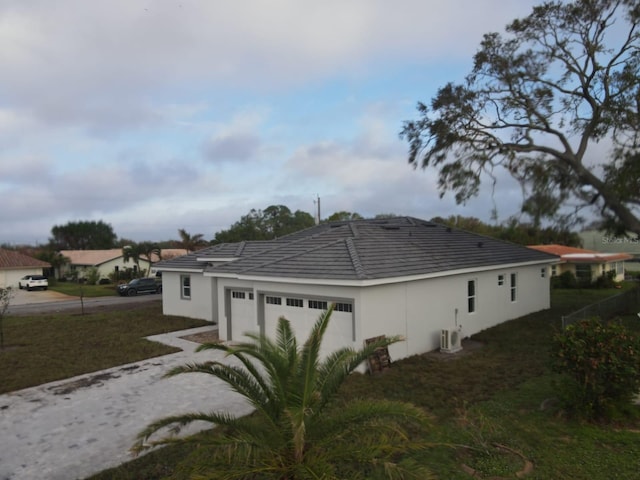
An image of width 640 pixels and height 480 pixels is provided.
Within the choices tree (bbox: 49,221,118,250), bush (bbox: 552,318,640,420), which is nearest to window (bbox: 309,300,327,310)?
bush (bbox: 552,318,640,420)

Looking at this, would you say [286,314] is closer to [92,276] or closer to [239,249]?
[239,249]

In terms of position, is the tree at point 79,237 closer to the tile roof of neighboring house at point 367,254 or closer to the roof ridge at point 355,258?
the tile roof of neighboring house at point 367,254

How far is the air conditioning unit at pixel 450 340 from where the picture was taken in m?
13.3

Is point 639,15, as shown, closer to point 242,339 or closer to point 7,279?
point 242,339

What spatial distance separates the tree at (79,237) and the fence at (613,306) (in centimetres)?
7964

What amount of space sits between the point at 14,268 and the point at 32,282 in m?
3.30

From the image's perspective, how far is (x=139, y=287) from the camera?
116ft

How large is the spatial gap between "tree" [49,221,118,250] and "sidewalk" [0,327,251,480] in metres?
75.4

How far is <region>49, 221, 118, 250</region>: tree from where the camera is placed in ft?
258

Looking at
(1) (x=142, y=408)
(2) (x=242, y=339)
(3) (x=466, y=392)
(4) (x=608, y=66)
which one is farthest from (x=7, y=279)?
(4) (x=608, y=66)

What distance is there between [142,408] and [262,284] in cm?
549

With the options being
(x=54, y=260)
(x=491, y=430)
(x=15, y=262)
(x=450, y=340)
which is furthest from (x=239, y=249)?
(x=54, y=260)

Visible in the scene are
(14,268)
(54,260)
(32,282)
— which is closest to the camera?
(32,282)

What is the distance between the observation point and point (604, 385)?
7.52 metres
